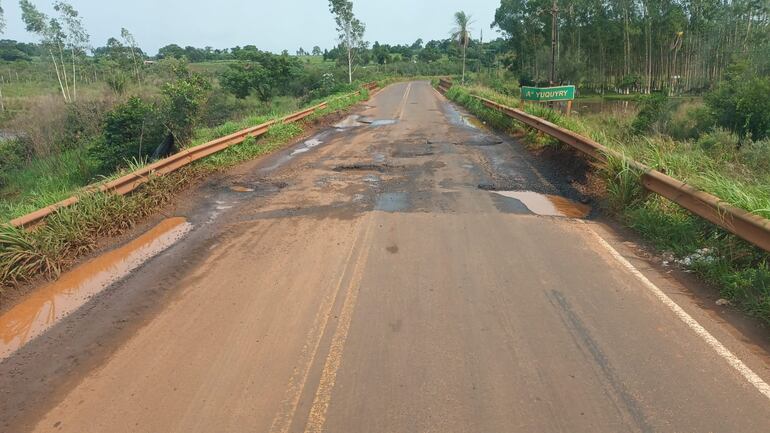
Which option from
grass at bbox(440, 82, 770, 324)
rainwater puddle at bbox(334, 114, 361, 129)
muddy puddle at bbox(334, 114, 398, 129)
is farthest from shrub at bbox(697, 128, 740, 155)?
rainwater puddle at bbox(334, 114, 361, 129)

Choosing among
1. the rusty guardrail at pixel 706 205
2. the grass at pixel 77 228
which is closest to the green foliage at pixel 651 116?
the rusty guardrail at pixel 706 205

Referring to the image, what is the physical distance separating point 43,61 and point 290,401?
59317mm

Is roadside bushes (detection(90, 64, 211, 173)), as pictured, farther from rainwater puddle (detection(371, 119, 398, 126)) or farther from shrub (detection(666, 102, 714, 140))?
shrub (detection(666, 102, 714, 140))

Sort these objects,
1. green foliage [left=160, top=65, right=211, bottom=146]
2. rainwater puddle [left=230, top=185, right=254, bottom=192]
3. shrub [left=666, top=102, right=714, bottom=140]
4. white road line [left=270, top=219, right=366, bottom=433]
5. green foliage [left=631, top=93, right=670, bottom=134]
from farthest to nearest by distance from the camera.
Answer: shrub [left=666, top=102, right=714, bottom=140], green foliage [left=631, top=93, right=670, bottom=134], green foliage [left=160, top=65, right=211, bottom=146], rainwater puddle [left=230, top=185, right=254, bottom=192], white road line [left=270, top=219, right=366, bottom=433]

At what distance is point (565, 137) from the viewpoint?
34.6 ft

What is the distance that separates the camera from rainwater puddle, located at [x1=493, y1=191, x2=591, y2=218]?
7414 mm

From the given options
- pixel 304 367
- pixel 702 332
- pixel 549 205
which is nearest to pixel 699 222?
pixel 549 205

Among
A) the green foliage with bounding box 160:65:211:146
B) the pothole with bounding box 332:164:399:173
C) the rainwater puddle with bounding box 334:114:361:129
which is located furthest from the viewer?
the rainwater puddle with bounding box 334:114:361:129

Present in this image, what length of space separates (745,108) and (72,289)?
82.2 feet

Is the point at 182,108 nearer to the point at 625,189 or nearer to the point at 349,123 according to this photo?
the point at 349,123

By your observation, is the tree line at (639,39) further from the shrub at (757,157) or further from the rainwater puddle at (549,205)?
the rainwater puddle at (549,205)

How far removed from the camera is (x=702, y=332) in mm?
3988

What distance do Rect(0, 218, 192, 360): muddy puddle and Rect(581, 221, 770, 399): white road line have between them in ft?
18.2

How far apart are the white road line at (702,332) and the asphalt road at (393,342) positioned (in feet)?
0.06
